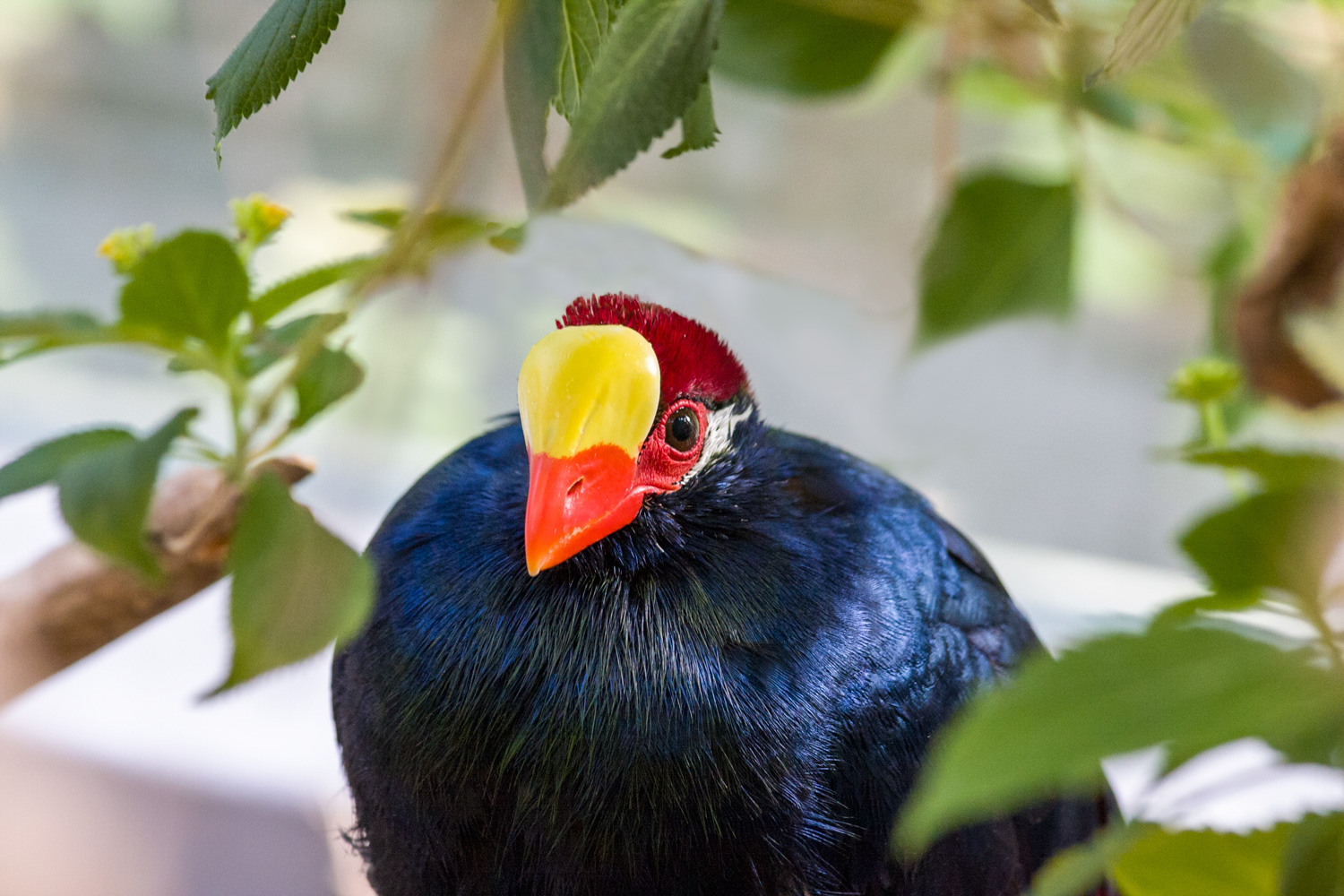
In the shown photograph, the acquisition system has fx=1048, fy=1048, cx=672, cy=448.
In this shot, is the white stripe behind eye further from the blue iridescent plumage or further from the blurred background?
the blurred background

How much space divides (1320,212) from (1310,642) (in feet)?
1.57

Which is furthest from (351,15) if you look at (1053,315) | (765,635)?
(765,635)

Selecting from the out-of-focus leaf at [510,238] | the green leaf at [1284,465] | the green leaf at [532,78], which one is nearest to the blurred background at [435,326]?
the out-of-focus leaf at [510,238]

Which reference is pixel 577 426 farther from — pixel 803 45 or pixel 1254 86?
pixel 1254 86

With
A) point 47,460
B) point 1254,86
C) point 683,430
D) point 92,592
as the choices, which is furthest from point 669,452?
point 1254,86

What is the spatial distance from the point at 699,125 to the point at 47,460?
0.30 m

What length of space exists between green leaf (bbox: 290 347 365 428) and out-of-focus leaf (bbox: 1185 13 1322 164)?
0.54m

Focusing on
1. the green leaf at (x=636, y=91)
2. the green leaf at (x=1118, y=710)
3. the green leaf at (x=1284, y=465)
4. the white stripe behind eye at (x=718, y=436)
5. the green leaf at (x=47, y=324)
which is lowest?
the white stripe behind eye at (x=718, y=436)

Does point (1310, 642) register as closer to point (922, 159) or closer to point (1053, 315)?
point (1053, 315)

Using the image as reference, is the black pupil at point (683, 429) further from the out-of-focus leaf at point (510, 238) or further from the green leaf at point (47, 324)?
the green leaf at point (47, 324)

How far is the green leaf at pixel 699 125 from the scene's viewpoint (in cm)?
29

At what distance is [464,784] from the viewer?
1.28ft

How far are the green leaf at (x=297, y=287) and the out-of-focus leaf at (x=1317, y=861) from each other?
389mm

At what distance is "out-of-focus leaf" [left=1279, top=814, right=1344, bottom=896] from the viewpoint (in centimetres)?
19
